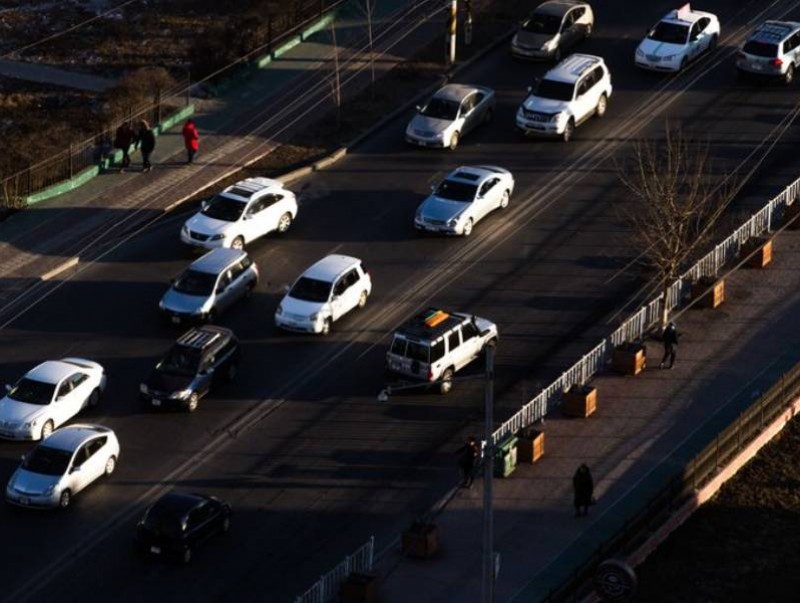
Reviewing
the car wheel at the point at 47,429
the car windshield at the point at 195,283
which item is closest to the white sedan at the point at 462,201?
the car windshield at the point at 195,283

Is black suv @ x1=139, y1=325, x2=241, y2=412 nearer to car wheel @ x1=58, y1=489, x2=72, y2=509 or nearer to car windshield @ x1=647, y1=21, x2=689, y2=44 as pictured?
car wheel @ x1=58, y1=489, x2=72, y2=509

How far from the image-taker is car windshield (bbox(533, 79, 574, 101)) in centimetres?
7212

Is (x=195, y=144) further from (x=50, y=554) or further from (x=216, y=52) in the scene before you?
(x=50, y=554)

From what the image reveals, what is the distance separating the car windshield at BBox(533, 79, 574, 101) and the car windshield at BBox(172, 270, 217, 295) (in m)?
15.7

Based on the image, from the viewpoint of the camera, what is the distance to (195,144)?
234 ft

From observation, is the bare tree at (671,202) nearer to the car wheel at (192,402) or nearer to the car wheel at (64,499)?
the car wheel at (192,402)

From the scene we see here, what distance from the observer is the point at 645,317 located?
61.0 meters

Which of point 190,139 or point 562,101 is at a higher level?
point 562,101

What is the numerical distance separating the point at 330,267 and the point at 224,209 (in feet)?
17.5

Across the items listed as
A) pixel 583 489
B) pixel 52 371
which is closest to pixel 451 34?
pixel 52 371

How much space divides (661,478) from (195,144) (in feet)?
75.7

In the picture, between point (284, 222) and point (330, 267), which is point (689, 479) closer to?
point (330, 267)

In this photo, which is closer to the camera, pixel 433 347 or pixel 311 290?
pixel 433 347

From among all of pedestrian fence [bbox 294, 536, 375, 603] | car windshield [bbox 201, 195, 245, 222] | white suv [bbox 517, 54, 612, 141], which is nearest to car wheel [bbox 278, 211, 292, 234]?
car windshield [bbox 201, 195, 245, 222]
